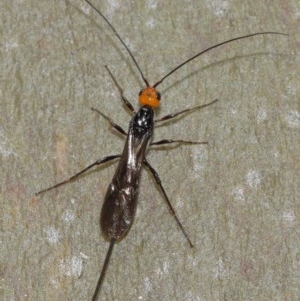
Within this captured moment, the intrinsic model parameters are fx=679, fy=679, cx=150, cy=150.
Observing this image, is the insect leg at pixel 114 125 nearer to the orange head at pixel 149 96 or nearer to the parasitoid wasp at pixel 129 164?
the parasitoid wasp at pixel 129 164

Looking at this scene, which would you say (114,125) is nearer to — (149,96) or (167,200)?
(149,96)

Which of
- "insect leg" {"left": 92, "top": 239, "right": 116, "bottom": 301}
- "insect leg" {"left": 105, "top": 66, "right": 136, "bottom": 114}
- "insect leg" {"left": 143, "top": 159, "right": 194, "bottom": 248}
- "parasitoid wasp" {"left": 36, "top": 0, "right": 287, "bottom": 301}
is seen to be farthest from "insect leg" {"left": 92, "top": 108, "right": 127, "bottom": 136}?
"insect leg" {"left": 92, "top": 239, "right": 116, "bottom": 301}

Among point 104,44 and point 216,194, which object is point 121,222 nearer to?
point 216,194

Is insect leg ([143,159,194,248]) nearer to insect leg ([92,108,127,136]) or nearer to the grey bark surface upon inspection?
the grey bark surface

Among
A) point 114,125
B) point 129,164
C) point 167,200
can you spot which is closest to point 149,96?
point 114,125

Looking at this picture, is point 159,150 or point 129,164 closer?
point 129,164

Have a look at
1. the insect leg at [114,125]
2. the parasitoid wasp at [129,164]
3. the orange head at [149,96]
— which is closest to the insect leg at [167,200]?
the parasitoid wasp at [129,164]

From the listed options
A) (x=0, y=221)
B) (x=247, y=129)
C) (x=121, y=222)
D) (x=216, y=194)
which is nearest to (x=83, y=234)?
(x=121, y=222)
